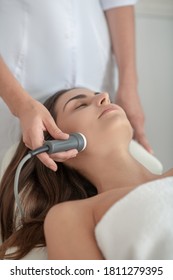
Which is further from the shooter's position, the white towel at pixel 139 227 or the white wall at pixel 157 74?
the white wall at pixel 157 74

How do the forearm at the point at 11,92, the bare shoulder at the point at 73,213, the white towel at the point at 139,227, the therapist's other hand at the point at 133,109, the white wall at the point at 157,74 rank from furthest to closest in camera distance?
1. the white wall at the point at 157,74
2. the therapist's other hand at the point at 133,109
3. the forearm at the point at 11,92
4. the bare shoulder at the point at 73,213
5. the white towel at the point at 139,227

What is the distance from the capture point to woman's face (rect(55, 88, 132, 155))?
119 centimetres

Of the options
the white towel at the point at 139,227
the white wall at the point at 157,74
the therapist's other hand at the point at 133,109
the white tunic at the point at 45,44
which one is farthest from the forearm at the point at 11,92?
the white wall at the point at 157,74

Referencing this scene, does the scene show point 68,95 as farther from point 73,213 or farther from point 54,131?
point 73,213

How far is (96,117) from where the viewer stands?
3.94 feet

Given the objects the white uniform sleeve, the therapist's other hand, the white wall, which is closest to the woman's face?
the therapist's other hand

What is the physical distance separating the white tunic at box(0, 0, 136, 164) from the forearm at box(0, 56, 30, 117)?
27 cm

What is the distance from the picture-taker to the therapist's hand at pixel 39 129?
104 centimetres

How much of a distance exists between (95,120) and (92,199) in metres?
0.25

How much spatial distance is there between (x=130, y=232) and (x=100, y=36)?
0.93 m

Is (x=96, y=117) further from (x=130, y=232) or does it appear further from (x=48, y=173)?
(x=130, y=232)

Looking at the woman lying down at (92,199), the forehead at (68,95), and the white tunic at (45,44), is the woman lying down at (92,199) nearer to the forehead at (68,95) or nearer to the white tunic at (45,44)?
the forehead at (68,95)

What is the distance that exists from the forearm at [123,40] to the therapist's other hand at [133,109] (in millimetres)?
34

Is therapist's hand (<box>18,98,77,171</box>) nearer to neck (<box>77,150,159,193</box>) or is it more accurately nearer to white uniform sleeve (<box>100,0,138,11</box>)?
neck (<box>77,150,159,193</box>)
